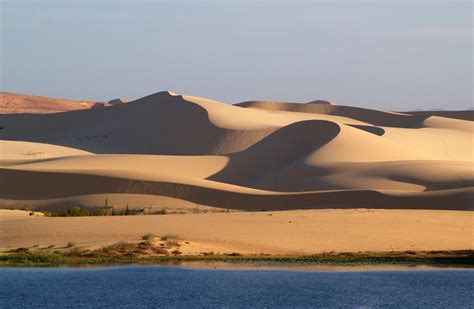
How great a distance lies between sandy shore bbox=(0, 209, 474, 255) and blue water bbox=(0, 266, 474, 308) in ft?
13.4

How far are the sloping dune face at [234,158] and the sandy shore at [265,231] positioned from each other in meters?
7.32

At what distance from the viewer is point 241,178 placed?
5509 cm

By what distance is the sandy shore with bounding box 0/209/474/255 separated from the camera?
27594 mm

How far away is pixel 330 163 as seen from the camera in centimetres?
5281

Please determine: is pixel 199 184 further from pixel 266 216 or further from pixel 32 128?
pixel 32 128

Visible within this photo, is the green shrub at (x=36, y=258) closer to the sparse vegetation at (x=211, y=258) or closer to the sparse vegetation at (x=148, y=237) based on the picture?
the sparse vegetation at (x=211, y=258)

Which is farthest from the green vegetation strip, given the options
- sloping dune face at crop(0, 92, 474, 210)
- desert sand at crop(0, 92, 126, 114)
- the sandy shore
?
desert sand at crop(0, 92, 126, 114)

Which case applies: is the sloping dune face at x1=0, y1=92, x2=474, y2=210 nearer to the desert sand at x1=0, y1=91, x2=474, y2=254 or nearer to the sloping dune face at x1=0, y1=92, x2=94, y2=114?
the desert sand at x1=0, y1=91, x2=474, y2=254

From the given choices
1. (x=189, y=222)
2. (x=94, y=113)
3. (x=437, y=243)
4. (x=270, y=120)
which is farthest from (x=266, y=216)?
(x=94, y=113)

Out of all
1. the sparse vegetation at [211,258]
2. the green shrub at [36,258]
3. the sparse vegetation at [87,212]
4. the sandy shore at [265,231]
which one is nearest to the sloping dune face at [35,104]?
the sparse vegetation at [87,212]

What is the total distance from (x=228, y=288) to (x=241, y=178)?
34192mm

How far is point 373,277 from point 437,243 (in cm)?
642

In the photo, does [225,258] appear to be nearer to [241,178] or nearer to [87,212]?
[87,212]

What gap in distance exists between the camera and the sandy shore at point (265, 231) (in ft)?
90.5
